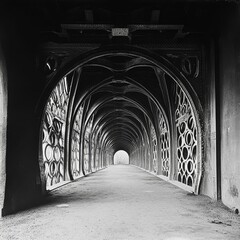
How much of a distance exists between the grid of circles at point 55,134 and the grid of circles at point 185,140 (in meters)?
4.14

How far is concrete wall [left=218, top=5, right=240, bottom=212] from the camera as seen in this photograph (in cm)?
528

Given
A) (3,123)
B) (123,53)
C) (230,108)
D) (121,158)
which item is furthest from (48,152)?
(121,158)

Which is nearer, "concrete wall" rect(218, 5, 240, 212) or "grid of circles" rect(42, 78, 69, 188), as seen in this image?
"concrete wall" rect(218, 5, 240, 212)

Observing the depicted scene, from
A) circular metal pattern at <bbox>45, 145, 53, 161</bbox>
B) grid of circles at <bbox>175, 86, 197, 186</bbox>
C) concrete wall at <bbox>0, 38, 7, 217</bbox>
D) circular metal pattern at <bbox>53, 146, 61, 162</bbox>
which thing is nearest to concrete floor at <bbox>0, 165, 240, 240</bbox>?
concrete wall at <bbox>0, 38, 7, 217</bbox>

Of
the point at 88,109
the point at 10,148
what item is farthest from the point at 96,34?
the point at 88,109

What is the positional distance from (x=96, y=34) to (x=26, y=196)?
4031 millimetres

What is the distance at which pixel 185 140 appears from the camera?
10250mm

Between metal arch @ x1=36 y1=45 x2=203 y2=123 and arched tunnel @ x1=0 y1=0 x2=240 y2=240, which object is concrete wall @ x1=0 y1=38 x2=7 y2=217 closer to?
arched tunnel @ x1=0 y1=0 x2=240 y2=240

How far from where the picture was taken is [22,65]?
20.1ft

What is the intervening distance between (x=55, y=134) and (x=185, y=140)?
4359 millimetres

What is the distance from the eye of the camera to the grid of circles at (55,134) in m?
9.62

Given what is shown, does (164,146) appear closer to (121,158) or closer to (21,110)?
(21,110)

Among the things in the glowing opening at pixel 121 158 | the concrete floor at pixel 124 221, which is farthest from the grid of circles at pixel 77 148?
the glowing opening at pixel 121 158

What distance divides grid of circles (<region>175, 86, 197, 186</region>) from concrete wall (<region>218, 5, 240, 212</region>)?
10.0ft
